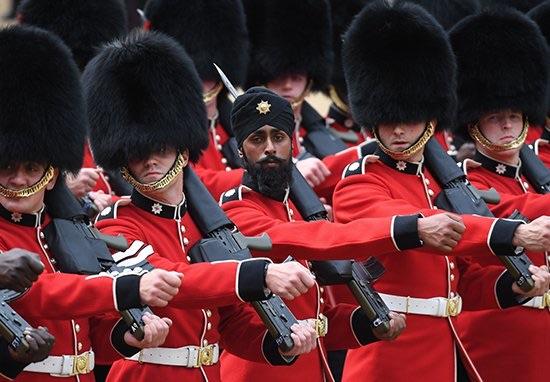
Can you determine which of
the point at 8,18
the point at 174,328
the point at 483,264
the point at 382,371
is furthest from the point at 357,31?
the point at 8,18

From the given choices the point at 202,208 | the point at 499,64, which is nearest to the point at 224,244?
the point at 202,208

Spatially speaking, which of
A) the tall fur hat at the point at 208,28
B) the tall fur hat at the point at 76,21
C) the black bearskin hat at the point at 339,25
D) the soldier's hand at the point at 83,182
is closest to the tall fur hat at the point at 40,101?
the soldier's hand at the point at 83,182

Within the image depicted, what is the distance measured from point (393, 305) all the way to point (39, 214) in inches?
61.5

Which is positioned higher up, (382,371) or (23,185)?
(23,185)

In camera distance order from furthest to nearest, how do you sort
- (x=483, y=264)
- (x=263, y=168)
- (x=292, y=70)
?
1. (x=292, y=70)
2. (x=483, y=264)
3. (x=263, y=168)

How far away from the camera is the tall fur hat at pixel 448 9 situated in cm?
907

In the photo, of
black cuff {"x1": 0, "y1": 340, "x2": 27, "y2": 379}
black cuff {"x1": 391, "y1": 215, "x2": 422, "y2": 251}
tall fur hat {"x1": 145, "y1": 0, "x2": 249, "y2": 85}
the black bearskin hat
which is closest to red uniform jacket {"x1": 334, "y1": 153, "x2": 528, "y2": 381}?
black cuff {"x1": 391, "y1": 215, "x2": 422, "y2": 251}

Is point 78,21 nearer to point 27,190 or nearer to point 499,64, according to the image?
point 499,64

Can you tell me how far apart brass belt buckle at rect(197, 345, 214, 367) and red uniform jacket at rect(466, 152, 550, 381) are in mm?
1503

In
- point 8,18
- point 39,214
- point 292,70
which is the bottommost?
point 8,18

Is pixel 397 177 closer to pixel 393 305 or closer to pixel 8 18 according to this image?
pixel 393 305

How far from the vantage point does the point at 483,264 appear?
257 inches

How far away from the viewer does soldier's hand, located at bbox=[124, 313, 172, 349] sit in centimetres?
498

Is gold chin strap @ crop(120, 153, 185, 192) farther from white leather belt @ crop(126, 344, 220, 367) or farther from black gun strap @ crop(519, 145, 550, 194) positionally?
black gun strap @ crop(519, 145, 550, 194)
